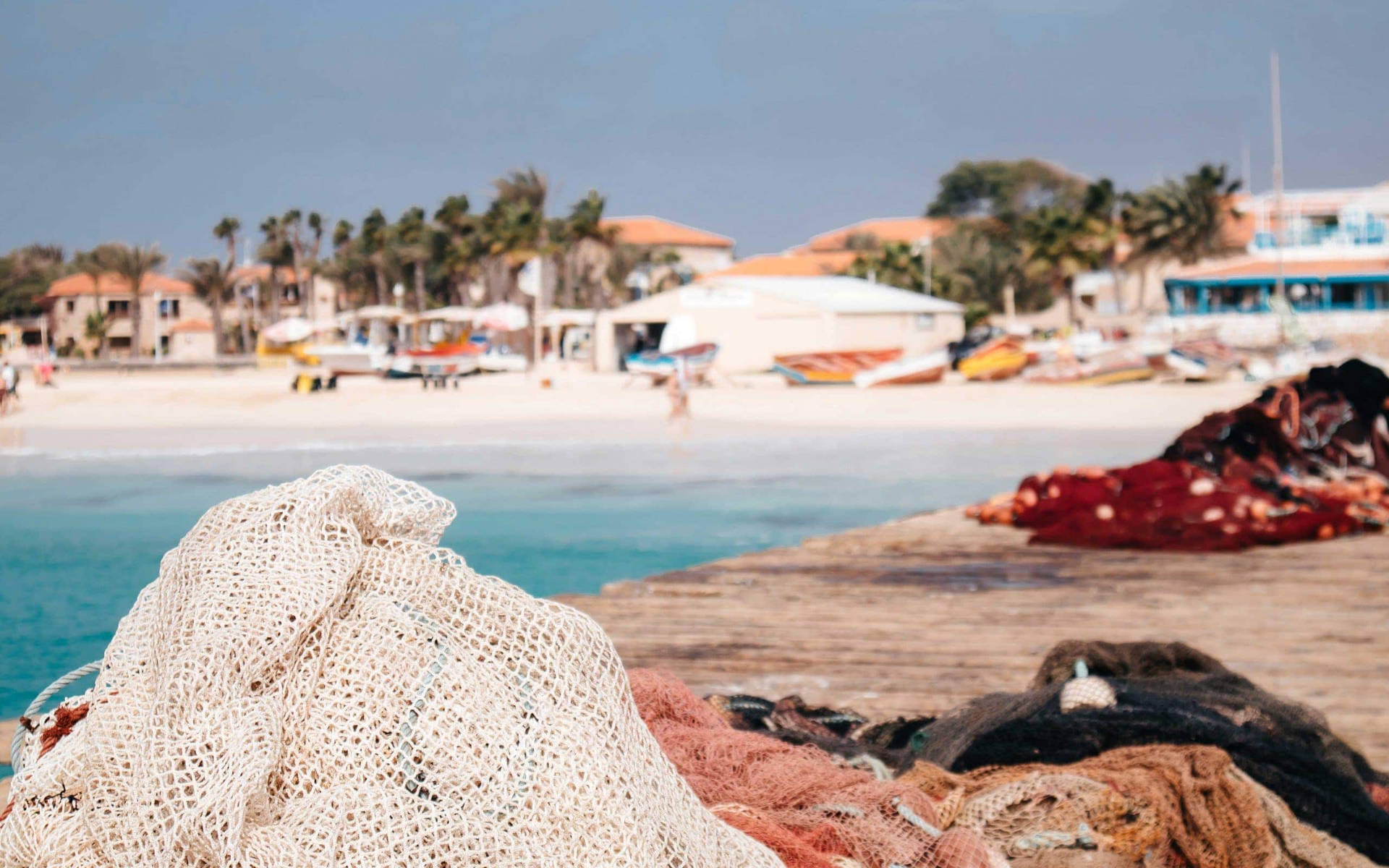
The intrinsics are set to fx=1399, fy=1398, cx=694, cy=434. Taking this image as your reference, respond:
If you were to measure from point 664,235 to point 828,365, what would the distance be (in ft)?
225

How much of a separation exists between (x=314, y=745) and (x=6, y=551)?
15.5 m

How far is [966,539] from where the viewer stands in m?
9.82

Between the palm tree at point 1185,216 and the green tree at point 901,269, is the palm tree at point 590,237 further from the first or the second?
the palm tree at point 1185,216

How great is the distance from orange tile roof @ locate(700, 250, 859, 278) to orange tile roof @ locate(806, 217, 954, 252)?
26.4ft

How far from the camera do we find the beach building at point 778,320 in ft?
159

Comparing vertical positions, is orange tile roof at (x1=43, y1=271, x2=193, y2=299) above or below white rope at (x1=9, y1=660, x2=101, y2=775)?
above

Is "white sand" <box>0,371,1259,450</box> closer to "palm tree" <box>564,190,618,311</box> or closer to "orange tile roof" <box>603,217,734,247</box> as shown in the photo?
"palm tree" <box>564,190,618,311</box>

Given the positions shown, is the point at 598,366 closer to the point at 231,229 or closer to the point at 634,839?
the point at 231,229

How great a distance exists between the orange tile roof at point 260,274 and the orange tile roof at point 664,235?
23.8 m

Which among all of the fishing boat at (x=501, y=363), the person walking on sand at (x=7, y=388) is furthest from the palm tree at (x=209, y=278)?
the person walking on sand at (x=7, y=388)

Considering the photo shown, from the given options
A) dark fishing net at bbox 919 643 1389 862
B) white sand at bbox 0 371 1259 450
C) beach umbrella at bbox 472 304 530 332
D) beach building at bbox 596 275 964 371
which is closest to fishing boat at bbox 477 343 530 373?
beach umbrella at bbox 472 304 530 332

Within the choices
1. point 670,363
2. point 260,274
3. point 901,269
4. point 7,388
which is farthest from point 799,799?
point 260,274

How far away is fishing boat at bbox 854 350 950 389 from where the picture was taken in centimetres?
3969

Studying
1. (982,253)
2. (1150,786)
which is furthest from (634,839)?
(982,253)
